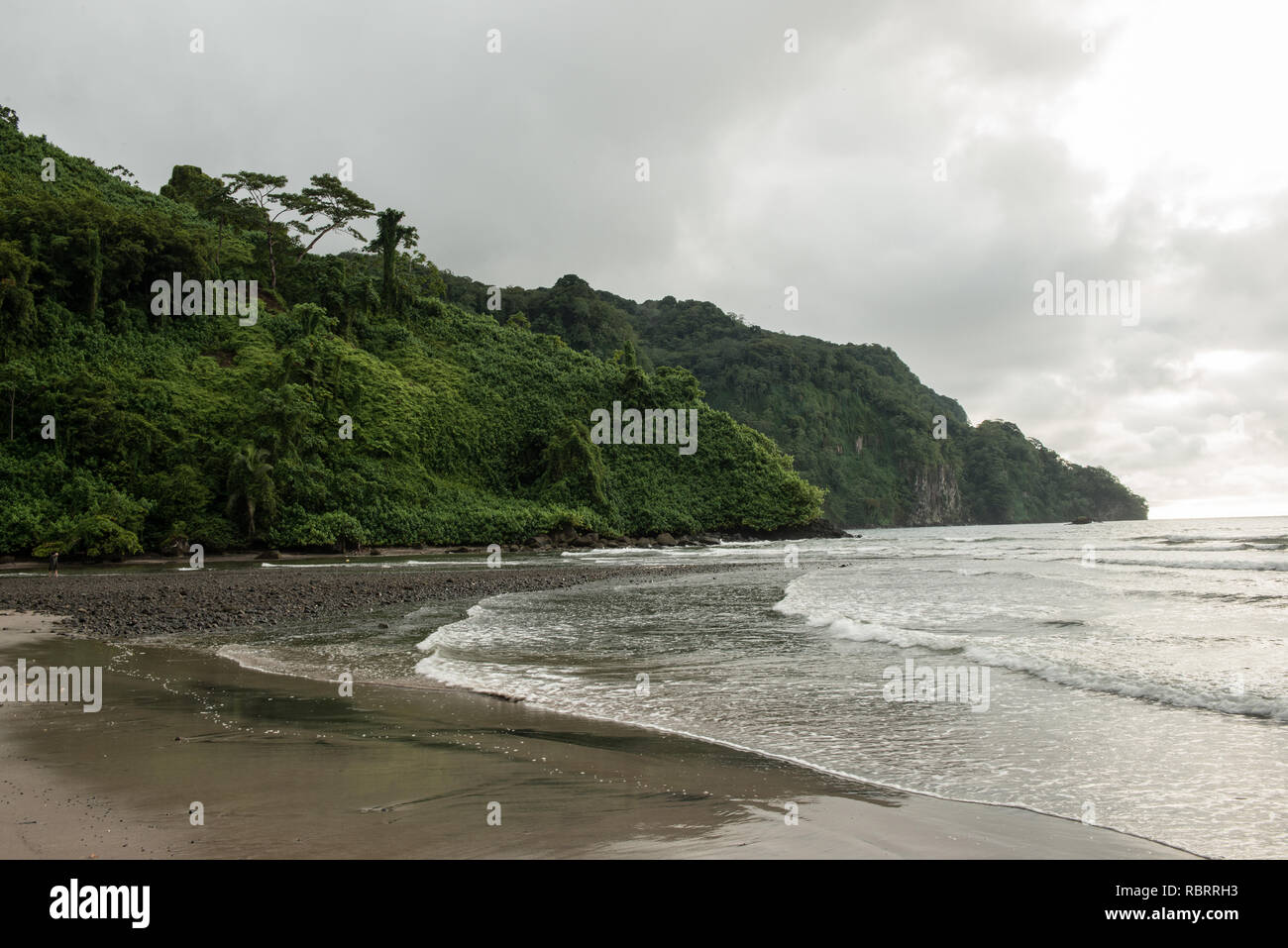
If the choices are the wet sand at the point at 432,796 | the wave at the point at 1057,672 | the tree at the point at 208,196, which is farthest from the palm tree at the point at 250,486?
the wet sand at the point at 432,796

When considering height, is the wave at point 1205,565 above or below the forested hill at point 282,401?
below

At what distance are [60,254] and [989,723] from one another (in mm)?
52471

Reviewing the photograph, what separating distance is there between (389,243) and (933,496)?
4257 inches

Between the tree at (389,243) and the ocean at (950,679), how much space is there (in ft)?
161

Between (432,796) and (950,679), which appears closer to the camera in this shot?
(432,796)

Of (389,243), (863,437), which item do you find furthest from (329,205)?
(863,437)

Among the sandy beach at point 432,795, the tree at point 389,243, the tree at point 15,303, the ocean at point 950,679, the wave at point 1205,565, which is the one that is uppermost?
the tree at point 389,243

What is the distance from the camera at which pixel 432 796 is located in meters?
4.02

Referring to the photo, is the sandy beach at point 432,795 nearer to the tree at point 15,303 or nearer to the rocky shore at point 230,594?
the rocky shore at point 230,594

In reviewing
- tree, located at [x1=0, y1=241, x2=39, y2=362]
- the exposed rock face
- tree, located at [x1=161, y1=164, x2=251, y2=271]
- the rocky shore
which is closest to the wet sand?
the rocky shore

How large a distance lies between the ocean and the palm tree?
86.7ft

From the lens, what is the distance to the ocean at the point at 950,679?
4551mm

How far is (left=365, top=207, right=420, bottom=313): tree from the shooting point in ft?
188

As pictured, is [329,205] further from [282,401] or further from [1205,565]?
[1205,565]
